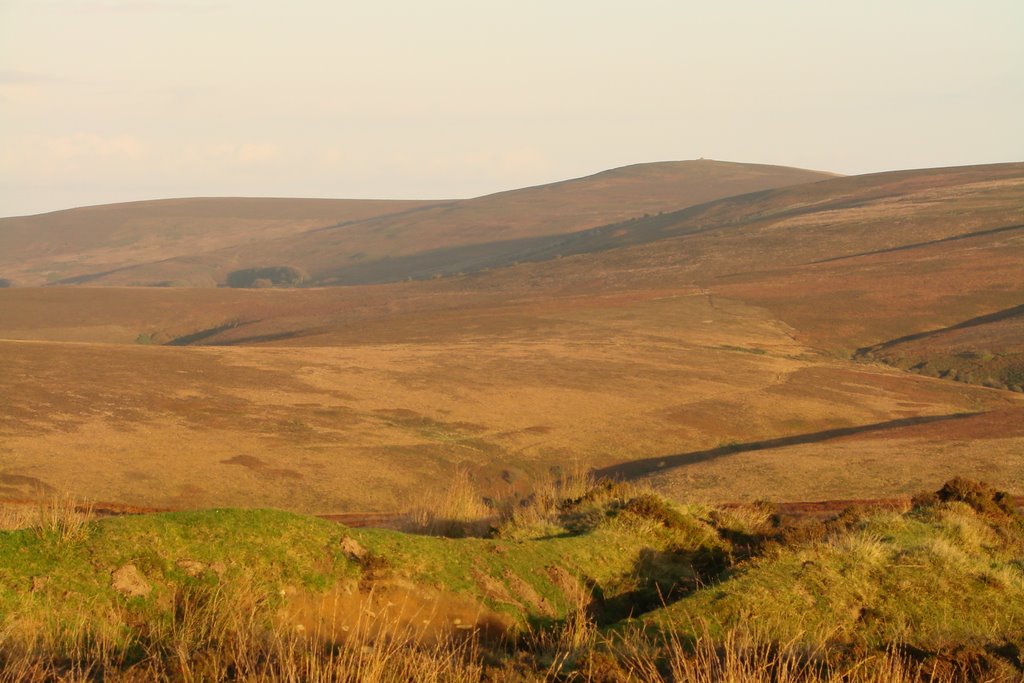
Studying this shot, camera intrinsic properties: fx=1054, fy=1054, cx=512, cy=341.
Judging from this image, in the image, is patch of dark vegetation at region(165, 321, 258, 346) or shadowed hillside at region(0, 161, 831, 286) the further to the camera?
shadowed hillside at region(0, 161, 831, 286)

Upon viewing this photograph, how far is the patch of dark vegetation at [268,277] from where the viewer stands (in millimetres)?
105500

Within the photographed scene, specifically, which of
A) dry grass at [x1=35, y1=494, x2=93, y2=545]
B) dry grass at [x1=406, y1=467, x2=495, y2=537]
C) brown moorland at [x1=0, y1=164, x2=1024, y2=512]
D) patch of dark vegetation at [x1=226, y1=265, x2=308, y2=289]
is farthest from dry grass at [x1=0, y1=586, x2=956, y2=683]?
patch of dark vegetation at [x1=226, y1=265, x2=308, y2=289]

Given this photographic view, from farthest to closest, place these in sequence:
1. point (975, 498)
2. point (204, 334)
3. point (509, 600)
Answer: point (204, 334) → point (975, 498) → point (509, 600)

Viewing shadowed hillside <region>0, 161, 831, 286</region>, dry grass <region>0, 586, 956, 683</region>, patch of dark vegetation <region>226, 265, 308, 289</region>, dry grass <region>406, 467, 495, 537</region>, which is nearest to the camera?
dry grass <region>0, 586, 956, 683</region>

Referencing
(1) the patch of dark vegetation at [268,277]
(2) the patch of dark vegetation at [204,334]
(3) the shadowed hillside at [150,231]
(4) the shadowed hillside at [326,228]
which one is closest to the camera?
(2) the patch of dark vegetation at [204,334]

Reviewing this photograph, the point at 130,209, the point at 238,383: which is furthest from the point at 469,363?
the point at 130,209

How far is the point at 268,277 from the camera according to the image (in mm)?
110438

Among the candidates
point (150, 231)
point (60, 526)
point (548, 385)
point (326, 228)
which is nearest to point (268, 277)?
point (326, 228)

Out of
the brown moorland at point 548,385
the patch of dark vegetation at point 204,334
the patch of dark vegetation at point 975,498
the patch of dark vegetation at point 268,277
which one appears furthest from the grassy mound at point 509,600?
the patch of dark vegetation at point 268,277

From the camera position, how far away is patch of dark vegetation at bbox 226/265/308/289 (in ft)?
346

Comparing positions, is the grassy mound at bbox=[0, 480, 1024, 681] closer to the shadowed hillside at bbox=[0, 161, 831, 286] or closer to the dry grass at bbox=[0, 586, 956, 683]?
the dry grass at bbox=[0, 586, 956, 683]

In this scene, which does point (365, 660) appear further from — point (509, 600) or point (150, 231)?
point (150, 231)

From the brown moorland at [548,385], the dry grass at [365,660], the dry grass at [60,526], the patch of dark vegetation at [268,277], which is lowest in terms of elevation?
the brown moorland at [548,385]

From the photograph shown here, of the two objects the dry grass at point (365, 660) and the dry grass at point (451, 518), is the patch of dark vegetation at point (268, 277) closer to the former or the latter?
the dry grass at point (451, 518)
